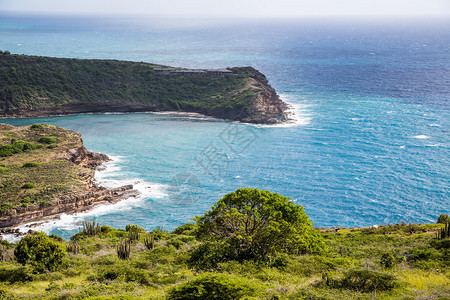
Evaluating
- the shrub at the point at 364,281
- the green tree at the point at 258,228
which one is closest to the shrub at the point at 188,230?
the green tree at the point at 258,228

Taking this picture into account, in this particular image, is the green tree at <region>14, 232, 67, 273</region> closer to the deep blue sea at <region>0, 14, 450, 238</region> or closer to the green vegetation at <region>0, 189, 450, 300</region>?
the green vegetation at <region>0, 189, 450, 300</region>

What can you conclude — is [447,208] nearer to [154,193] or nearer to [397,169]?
[397,169]

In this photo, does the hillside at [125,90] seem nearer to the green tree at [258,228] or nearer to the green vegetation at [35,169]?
the green vegetation at [35,169]

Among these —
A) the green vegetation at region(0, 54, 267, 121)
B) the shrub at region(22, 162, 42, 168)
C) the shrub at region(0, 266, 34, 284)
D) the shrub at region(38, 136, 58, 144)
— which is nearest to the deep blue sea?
the green vegetation at region(0, 54, 267, 121)

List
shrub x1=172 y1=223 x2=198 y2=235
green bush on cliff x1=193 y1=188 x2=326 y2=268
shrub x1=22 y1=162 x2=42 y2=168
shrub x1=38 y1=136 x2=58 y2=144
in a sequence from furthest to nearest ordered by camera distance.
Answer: shrub x1=38 y1=136 x2=58 y2=144 < shrub x1=22 y1=162 x2=42 y2=168 < shrub x1=172 y1=223 x2=198 y2=235 < green bush on cliff x1=193 y1=188 x2=326 y2=268

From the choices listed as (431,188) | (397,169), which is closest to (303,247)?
(431,188)

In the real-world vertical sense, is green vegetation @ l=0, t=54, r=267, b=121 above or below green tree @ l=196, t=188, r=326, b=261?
above

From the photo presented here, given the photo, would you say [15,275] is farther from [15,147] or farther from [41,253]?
[15,147]
